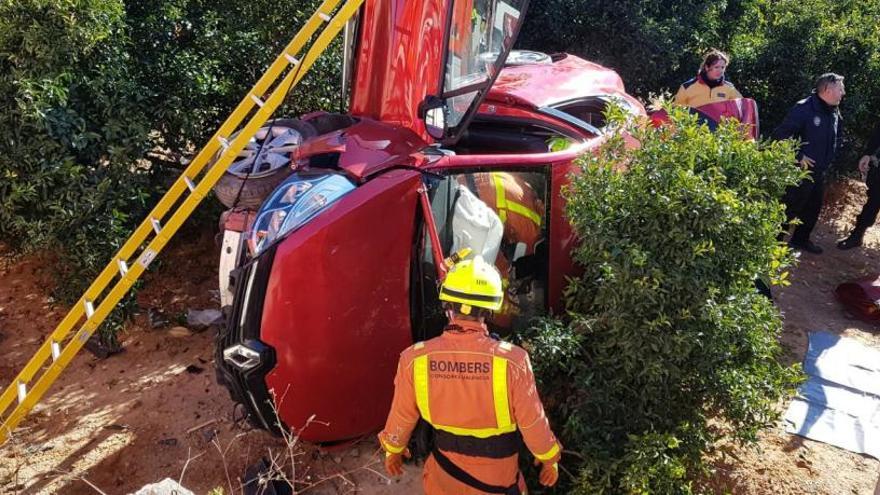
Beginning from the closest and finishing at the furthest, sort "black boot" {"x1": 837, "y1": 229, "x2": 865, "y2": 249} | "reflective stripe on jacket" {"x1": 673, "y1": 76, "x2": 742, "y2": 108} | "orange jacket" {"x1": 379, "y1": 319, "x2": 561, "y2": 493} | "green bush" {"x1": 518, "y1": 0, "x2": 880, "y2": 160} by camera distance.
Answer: "orange jacket" {"x1": 379, "y1": 319, "x2": 561, "y2": 493} < "reflective stripe on jacket" {"x1": 673, "y1": 76, "x2": 742, "y2": 108} < "black boot" {"x1": 837, "y1": 229, "x2": 865, "y2": 249} < "green bush" {"x1": 518, "y1": 0, "x2": 880, "y2": 160}

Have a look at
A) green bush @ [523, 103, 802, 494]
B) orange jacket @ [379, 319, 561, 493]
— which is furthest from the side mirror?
orange jacket @ [379, 319, 561, 493]

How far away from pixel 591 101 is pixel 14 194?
3879 millimetres

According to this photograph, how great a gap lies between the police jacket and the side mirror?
392cm

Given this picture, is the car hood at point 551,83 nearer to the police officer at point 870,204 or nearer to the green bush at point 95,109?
the green bush at point 95,109

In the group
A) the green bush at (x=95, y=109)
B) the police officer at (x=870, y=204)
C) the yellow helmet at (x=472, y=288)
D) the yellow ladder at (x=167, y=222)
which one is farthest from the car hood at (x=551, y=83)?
the police officer at (x=870, y=204)

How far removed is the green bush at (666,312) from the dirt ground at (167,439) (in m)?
0.63

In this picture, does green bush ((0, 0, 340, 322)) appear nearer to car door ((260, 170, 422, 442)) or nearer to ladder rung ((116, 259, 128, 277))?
ladder rung ((116, 259, 128, 277))

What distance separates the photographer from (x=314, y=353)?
363cm

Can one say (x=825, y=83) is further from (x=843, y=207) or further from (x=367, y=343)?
(x=367, y=343)

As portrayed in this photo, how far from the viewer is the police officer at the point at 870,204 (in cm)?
703

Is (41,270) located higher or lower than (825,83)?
lower

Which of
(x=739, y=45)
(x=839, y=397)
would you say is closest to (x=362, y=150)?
(x=839, y=397)

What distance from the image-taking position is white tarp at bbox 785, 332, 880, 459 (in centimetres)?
452

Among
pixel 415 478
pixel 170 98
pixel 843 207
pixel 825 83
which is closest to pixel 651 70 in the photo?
pixel 825 83
